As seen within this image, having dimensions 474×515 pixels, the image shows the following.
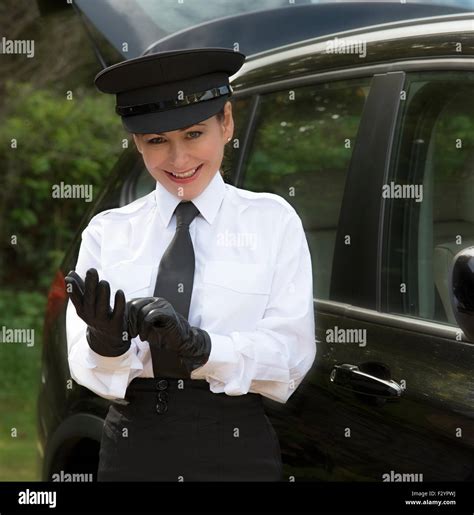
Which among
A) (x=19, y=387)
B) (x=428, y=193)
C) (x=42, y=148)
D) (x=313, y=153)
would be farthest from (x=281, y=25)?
(x=42, y=148)

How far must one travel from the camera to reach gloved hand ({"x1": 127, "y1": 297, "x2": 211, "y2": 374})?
2316 mm

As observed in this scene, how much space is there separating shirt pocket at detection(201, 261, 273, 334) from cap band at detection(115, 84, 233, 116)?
1.18 ft

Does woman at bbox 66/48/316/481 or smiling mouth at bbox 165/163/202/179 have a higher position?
smiling mouth at bbox 165/163/202/179

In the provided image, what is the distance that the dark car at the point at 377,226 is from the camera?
101 inches

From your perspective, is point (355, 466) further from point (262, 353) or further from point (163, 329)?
point (163, 329)

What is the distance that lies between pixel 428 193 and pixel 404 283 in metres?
0.22

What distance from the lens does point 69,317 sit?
268cm

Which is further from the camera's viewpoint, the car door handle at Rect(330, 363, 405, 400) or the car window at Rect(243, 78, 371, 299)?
the car window at Rect(243, 78, 371, 299)

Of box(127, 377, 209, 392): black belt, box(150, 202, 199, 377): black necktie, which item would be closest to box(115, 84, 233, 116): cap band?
box(150, 202, 199, 377): black necktie

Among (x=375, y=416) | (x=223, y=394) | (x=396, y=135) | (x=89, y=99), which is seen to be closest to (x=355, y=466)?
(x=375, y=416)

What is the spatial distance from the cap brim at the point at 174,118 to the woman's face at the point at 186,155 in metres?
0.02

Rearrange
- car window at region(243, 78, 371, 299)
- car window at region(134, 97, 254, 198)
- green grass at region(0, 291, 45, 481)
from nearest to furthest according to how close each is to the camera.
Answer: car window at region(243, 78, 371, 299) < car window at region(134, 97, 254, 198) < green grass at region(0, 291, 45, 481)

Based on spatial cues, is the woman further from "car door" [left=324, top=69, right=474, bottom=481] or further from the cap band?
"car door" [left=324, top=69, right=474, bottom=481]

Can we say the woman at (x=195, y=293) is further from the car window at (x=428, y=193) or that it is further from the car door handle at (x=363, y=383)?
the car window at (x=428, y=193)
